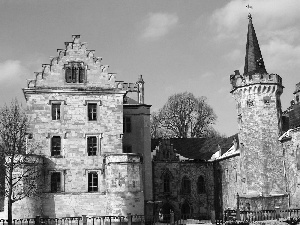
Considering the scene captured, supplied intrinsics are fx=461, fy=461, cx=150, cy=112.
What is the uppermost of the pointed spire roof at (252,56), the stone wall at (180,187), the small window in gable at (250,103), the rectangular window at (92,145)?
the pointed spire roof at (252,56)

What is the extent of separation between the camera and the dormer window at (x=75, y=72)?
1512 inches

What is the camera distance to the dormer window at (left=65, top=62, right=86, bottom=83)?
38.4m

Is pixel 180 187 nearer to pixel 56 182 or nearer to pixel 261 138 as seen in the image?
pixel 261 138

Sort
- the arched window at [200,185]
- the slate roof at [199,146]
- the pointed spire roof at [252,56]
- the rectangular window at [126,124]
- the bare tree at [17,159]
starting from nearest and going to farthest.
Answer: the bare tree at [17,159], the rectangular window at [126,124], the pointed spire roof at [252,56], the arched window at [200,185], the slate roof at [199,146]

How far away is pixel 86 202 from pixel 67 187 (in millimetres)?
1944

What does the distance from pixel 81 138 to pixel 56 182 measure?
4.04m

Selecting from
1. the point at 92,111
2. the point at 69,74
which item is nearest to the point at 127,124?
the point at 92,111

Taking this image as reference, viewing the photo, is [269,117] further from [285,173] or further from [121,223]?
[121,223]

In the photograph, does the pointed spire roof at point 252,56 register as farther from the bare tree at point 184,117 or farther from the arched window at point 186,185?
the bare tree at point 184,117

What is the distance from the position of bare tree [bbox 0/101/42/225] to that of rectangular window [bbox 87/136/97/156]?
407 centimetres

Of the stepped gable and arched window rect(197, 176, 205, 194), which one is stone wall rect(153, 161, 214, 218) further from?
the stepped gable

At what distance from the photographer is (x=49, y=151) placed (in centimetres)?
3716

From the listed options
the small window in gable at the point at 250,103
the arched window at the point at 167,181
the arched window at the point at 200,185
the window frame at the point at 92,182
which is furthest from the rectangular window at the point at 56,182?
the small window in gable at the point at 250,103

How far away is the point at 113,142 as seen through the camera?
37.9m
